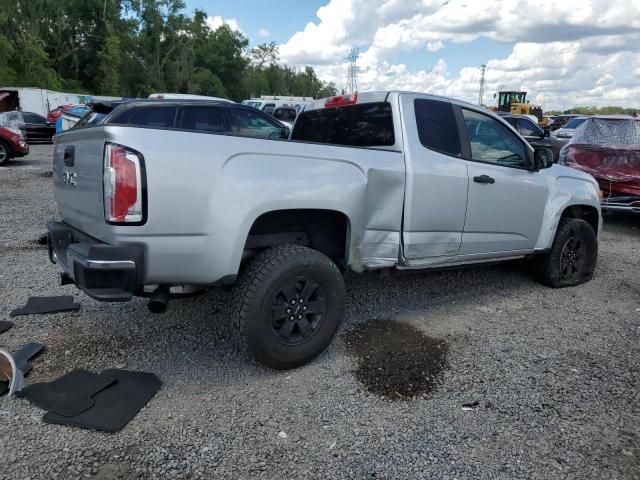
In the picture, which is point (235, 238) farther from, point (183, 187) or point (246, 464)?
point (246, 464)

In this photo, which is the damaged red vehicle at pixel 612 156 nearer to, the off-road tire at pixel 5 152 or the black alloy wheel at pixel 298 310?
the black alloy wheel at pixel 298 310

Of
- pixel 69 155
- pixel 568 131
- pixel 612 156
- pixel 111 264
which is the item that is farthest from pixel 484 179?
pixel 568 131

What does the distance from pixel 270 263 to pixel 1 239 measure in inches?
203

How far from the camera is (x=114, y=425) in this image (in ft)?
9.25

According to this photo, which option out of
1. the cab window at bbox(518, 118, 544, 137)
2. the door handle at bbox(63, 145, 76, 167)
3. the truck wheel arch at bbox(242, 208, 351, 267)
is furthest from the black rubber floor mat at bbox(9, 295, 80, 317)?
the cab window at bbox(518, 118, 544, 137)

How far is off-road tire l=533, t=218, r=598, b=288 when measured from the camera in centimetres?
527

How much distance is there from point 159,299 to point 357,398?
1.37 metres

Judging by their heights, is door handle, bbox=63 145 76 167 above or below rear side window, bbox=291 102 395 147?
below

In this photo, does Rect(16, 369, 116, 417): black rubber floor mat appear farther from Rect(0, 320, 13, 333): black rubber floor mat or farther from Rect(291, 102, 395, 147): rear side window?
Rect(291, 102, 395, 147): rear side window

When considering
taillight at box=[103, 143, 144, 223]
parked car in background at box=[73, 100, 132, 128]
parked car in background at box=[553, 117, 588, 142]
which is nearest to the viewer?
taillight at box=[103, 143, 144, 223]

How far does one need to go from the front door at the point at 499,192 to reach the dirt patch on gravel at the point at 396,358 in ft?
2.97

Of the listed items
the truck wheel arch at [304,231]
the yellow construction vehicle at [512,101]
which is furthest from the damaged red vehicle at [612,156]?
the yellow construction vehicle at [512,101]

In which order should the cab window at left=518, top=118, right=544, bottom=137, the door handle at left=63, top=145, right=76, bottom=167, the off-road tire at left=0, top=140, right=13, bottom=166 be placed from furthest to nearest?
1. the cab window at left=518, top=118, right=544, bottom=137
2. the off-road tire at left=0, top=140, right=13, bottom=166
3. the door handle at left=63, top=145, right=76, bottom=167

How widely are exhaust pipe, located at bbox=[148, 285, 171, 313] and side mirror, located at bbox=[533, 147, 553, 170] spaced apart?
3.62 metres
